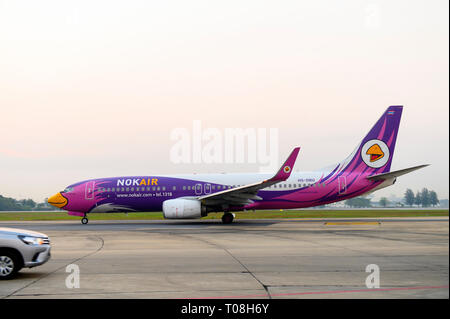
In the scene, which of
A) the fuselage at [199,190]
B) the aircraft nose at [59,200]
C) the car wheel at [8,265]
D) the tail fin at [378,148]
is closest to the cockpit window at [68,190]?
the fuselage at [199,190]

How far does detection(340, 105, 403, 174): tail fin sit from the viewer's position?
3288 centimetres

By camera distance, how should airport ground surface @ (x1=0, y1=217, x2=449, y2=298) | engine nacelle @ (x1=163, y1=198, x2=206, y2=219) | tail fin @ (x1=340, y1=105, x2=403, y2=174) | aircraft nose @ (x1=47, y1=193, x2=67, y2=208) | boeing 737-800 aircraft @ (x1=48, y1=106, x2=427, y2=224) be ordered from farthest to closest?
1. aircraft nose @ (x1=47, y1=193, x2=67, y2=208)
2. tail fin @ (x1=340, y1=105, x2=403, y2=174)
3. boeing 737-800 aircraft @ (x1=48, y1=106, x2=427, y2=224)
4. engine nacelle @ (x1=163, y1=198, x2=206, y2=219)
5. airport ground surface @ (x1=0, y1=217, x2=449, y2=298)

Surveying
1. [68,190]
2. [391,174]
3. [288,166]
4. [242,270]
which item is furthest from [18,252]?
[68,190]

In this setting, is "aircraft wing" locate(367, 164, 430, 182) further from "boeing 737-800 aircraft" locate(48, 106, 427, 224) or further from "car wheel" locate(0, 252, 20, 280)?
"car wheel" locate(0, 252, 20, 280)

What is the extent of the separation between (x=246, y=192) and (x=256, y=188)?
2.85 ft

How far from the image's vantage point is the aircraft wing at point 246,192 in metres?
28.7

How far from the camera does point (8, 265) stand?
33.2ft

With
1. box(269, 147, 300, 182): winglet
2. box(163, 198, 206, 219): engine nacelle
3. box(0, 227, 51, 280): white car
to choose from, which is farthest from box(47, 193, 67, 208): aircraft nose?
box(0, 227, 51, 280): white car

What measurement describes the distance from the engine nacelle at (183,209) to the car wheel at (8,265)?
2045 centimetres

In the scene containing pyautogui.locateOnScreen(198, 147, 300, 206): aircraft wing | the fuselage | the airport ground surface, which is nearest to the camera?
the airport ground surface

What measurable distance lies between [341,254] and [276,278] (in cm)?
484

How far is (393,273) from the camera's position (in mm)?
10391
